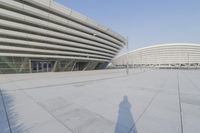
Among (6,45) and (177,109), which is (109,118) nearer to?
(177,109)

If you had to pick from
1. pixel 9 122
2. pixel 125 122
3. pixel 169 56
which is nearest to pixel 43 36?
pixel 9 122

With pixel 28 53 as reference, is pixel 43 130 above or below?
below

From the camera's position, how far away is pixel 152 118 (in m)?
3.48

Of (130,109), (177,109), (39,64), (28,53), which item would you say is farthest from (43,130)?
(39,64)

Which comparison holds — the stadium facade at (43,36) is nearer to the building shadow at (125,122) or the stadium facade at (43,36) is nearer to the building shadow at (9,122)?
the building shadow at (9,122)

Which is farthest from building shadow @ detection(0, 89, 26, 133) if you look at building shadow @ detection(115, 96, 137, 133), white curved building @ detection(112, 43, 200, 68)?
white curved building @ detection(112, 43, 200, 68)

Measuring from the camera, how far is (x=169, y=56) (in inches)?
3927

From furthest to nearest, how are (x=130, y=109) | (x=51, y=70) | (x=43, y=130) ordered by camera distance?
(x=51, y=70)
(x=130, y=109)
(x=43, y=130)

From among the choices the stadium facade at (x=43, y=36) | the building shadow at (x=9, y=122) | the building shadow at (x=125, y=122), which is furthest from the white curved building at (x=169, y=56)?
the building shadow at (x=9, y=122)

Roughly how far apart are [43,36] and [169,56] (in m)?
102

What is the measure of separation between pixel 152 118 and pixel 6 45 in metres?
25.8

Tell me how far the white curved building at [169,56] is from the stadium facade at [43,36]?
58915 mm

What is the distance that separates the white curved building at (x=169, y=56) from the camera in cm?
9275

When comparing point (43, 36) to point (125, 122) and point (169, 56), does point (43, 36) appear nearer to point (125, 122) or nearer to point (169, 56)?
point (125, 122)
